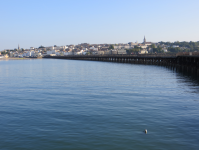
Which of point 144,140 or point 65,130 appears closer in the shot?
point 144,140

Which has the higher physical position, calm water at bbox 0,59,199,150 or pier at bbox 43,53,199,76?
pier at bbox 43,53,199,76

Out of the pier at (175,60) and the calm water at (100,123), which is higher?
the pier at (175,60)

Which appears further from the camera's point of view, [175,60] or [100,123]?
[175,60]

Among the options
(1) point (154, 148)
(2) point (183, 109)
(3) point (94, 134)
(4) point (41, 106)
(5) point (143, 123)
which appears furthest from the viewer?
(4) point (41, 106)

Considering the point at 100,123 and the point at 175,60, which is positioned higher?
the point at 175,60

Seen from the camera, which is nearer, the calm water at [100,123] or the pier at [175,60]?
the calm water at [100,123]

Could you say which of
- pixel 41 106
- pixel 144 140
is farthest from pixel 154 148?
pixel 41 106

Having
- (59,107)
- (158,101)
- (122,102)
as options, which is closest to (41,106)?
(59,107)

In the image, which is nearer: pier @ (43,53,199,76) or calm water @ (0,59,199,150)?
calm water @ (0,59,199,150)

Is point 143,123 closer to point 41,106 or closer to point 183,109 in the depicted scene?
point 183,109

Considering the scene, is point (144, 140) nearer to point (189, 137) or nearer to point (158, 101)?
point (189, 137)

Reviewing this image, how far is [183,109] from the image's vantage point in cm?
1755

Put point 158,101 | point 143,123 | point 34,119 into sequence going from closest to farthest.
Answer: point 143,123 → point 34,119 → point 158,101

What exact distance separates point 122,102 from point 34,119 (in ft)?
25.8
